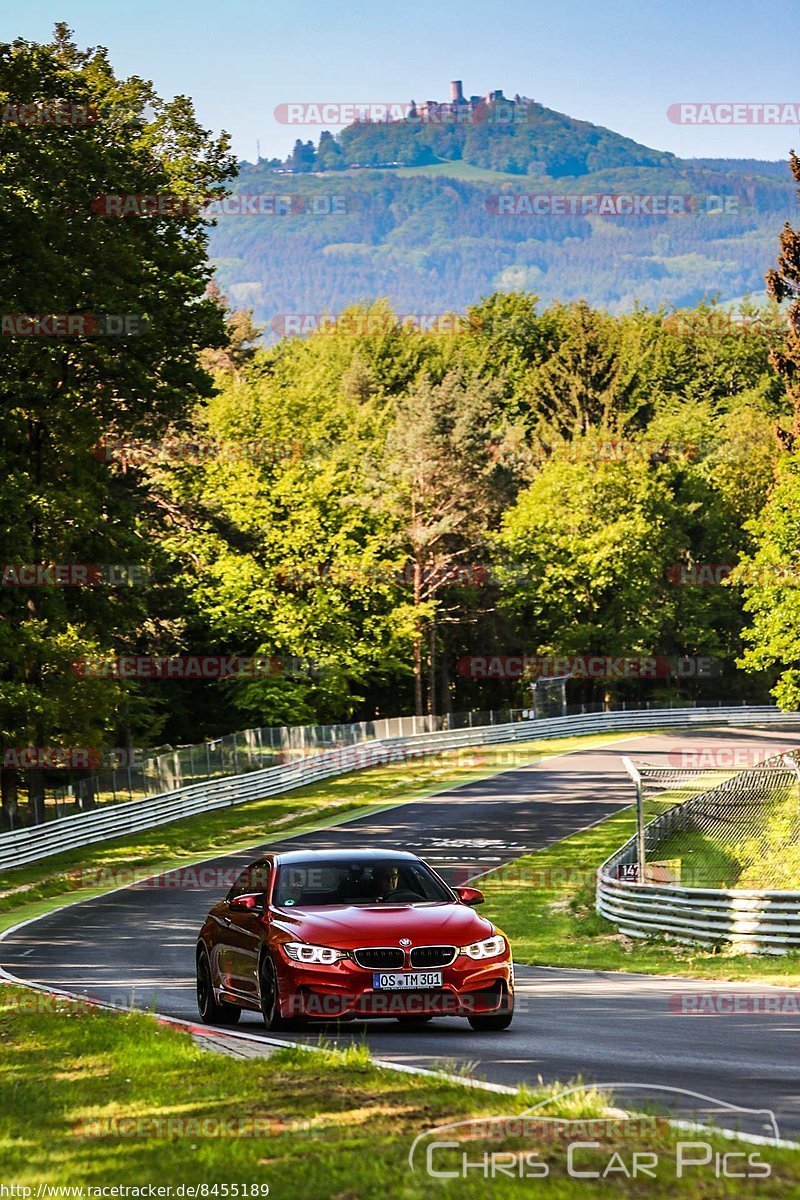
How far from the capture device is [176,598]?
55812 millimetres

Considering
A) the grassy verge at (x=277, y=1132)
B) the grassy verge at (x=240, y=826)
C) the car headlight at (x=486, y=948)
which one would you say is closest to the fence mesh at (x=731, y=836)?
the grassy verge at (x=240, y=826)

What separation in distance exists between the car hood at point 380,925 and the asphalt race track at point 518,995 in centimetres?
74

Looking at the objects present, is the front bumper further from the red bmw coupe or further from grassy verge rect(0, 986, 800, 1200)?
grassy verge rect(0, 986, 800, 1200)

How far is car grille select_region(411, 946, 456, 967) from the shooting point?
41.9ft

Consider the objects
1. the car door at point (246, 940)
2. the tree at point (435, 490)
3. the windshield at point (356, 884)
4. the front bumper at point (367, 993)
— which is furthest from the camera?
the tree at point (435, 490)

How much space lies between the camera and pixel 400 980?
12695 mm

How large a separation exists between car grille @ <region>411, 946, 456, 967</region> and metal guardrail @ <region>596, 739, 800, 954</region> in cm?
991

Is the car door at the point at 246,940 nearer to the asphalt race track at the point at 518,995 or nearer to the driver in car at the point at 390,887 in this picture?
the asphalt race track at the point at 518,995

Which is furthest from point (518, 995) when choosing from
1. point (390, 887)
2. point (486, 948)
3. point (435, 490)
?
point (435, 490)

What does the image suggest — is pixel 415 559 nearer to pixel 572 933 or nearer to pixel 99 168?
pixel 99 168

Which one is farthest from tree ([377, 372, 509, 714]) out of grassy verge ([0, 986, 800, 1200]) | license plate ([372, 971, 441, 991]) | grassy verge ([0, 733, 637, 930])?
grassy verge ([0, 986, 800, 1200])

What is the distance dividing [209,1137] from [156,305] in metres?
34.0

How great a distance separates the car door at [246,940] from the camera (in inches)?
527

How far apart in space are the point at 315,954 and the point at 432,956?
922 millimetres
